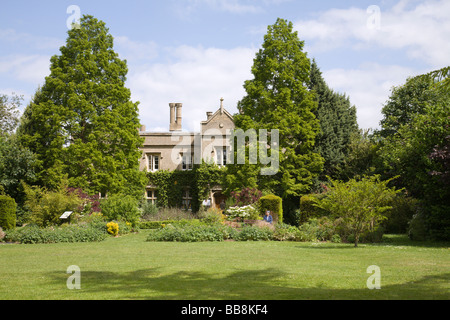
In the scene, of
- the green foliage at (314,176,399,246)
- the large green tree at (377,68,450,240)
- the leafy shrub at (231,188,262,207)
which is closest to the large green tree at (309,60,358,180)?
the leafy shrub at (231,188,262,207)

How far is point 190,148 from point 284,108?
1182cm

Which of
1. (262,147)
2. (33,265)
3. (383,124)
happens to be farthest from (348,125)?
(33,265)

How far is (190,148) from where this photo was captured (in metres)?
36.7

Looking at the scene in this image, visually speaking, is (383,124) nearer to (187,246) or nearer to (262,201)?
(262,201)

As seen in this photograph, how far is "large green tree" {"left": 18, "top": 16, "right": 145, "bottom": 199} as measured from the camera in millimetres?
25891

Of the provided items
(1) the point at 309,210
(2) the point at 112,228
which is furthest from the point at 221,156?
(2) the point at 112,228

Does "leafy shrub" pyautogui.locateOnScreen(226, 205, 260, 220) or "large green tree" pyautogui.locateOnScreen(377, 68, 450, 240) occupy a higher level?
"large green tree" pyautogui.locateOnScreen(377, 68, 450, 240)

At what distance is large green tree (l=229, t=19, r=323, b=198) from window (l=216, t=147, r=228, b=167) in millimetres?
7592

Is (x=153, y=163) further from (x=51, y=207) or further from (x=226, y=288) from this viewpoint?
(x=226, y=288)

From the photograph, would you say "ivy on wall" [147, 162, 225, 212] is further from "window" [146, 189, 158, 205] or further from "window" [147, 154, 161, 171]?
"window" [147, 154, 161, 171]

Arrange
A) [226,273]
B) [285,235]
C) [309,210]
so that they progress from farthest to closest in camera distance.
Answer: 1. [309,210]
2. [285,235]
3. [226,273]

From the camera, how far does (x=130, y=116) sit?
2750 centimetres

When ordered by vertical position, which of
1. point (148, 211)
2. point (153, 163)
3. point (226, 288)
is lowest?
point (226, 288)

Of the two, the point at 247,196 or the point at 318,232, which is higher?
the point at 247,196
